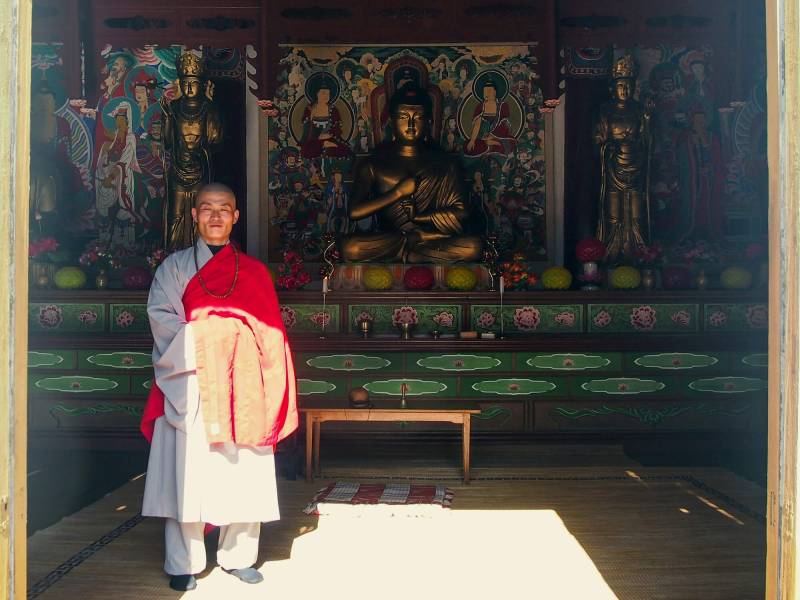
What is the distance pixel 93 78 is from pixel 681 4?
3.77 metres

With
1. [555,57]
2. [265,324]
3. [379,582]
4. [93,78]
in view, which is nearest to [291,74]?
[93,78]

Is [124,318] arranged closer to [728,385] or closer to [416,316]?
[416,316]

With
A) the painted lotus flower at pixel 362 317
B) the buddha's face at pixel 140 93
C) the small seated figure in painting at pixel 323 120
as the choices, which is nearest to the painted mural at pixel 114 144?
the buddha's face at pixel 140 93

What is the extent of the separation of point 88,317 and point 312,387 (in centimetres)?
159

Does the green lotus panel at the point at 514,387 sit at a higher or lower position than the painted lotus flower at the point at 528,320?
lower

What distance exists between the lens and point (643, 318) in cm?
595

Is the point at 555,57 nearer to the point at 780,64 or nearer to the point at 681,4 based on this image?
the point at 681,4

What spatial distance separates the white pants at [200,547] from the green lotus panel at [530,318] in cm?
300

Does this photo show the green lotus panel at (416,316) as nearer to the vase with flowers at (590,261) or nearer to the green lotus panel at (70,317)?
the vase with flowers at (590,261)

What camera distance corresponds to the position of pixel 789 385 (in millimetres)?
1961

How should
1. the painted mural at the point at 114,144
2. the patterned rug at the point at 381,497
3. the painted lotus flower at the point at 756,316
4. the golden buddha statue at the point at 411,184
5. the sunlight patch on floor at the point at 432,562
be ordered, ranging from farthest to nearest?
the painted mural at the point at 114,144
the golden buddha statue at the point at 411,184
the painted lotus flower at the point at 756,316
the patterned rug at the point at 381,497
the sunlight patch on floor at the point at 432,562

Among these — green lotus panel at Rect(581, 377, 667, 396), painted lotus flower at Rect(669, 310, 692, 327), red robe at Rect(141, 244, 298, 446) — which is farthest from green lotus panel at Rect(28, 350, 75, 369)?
painted lotus flower at Rect(669, 310, 692, 327)

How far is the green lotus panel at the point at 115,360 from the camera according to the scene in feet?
18.8

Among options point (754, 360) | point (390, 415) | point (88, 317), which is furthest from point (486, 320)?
point (88, 317)
